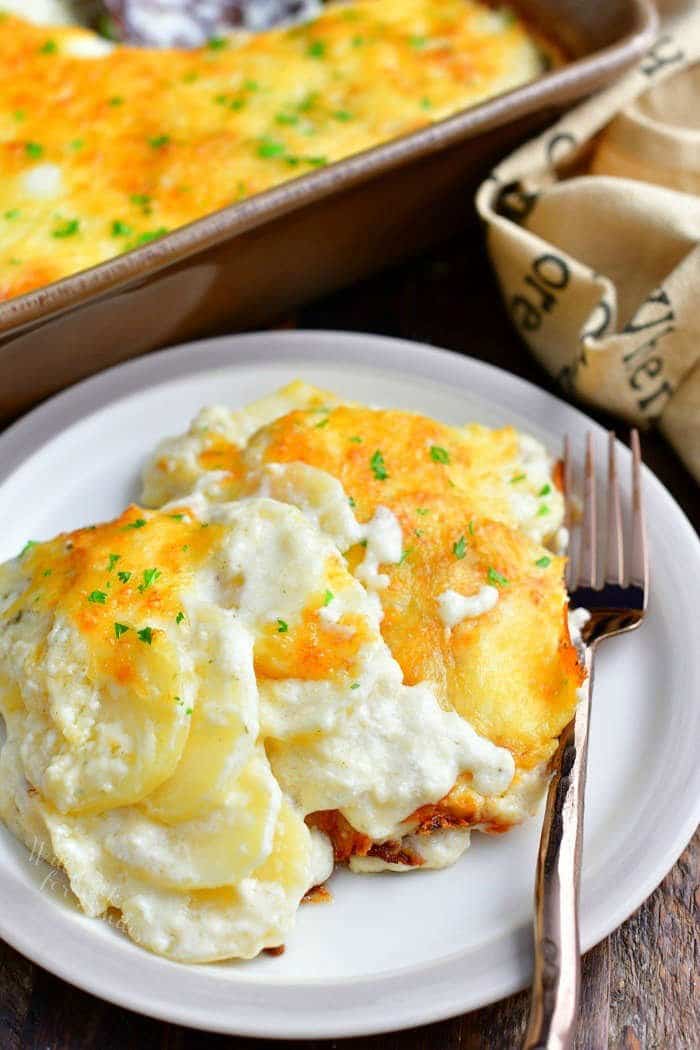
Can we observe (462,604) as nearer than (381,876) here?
No

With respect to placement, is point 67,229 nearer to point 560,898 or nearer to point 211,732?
point 211,732

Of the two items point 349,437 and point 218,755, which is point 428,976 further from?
point 349,437

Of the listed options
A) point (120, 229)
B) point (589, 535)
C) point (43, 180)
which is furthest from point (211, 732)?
point (43, 180)

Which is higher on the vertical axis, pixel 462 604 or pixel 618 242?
pixel 462 604

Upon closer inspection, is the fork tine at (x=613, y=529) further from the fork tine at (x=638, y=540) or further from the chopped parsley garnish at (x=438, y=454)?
the chopped parsley garnish at (x=438, y=454)

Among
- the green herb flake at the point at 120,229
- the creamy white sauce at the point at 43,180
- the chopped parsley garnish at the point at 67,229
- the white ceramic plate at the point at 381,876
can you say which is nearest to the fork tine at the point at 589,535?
the white ceramic plate at the point at 381,876

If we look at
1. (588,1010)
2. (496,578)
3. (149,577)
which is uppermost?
(149,577)

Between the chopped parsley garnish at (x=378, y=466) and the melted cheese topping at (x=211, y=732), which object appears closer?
the melted cheese topping at (x=211, y=732)
